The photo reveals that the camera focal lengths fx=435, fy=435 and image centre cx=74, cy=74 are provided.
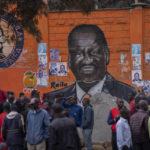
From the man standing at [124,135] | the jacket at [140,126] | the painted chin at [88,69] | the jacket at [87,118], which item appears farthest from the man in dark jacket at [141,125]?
the painted chin at [88,69]

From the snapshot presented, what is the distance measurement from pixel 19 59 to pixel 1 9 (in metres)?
5.17

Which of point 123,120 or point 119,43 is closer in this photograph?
point 123,120

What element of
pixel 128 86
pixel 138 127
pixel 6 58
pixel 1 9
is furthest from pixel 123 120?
pixel 6 58

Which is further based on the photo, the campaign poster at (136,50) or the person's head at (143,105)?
the campaign poster at (136,50)

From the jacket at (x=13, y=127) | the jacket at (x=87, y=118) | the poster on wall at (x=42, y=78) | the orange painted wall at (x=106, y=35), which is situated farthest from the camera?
the poster on wall at (x=42, y=78)

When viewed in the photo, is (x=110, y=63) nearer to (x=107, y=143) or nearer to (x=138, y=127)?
(x=107, y=143)

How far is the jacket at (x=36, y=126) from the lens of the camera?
31.8ft

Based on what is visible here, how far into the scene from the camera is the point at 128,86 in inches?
706

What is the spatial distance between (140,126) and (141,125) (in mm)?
32

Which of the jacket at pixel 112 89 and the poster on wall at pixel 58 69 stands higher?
the poster on wall at pixel 58 69

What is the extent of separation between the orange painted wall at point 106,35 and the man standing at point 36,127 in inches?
329

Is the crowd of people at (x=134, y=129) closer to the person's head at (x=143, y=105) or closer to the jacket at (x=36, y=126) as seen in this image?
the person's head at (x=143, y=105)

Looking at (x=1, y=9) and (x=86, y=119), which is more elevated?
(x=1, y=9)

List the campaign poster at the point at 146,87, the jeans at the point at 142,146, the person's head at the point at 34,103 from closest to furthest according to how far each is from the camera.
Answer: the jeans at the point at 142,146, the person's head at the point at 34,103, the campaign poster at the point at 146,87
